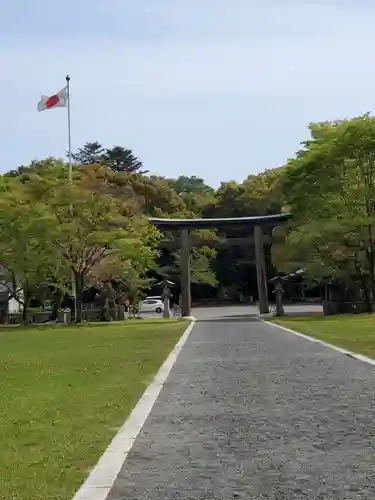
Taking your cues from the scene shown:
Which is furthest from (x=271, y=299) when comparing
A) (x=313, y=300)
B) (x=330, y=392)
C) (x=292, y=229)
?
(x=330, y=392)

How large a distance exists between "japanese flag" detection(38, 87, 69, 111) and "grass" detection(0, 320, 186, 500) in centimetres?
2420

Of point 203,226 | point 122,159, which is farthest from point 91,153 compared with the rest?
point 203,226

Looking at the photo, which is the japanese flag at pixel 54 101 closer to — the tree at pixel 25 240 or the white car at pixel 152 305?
the tree at pixel 25 240

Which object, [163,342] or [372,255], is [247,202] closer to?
[372,255]

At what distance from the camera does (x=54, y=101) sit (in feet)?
138

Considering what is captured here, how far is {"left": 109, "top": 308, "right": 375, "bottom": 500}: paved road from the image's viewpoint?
5.67m

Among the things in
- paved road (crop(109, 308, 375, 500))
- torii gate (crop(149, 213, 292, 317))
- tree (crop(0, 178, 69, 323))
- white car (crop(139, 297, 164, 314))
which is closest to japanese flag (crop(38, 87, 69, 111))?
tree (crop(0, 178, 69, 323))

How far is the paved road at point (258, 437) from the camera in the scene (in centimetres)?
567

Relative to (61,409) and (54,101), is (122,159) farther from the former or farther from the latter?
(61,409)

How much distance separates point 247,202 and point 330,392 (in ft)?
193

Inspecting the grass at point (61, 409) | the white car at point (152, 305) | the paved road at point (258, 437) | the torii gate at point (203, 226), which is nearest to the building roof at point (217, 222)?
the torii gate at point (203, 226)

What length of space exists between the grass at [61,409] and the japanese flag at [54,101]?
24202 mm

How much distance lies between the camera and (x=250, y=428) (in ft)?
26.4

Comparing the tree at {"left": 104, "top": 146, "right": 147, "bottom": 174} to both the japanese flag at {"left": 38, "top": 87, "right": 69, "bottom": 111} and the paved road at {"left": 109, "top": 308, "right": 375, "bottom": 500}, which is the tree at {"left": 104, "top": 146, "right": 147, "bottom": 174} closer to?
the japanese flag at {"left": 38, "top": 87, "right": 69, "bottom": 111}
